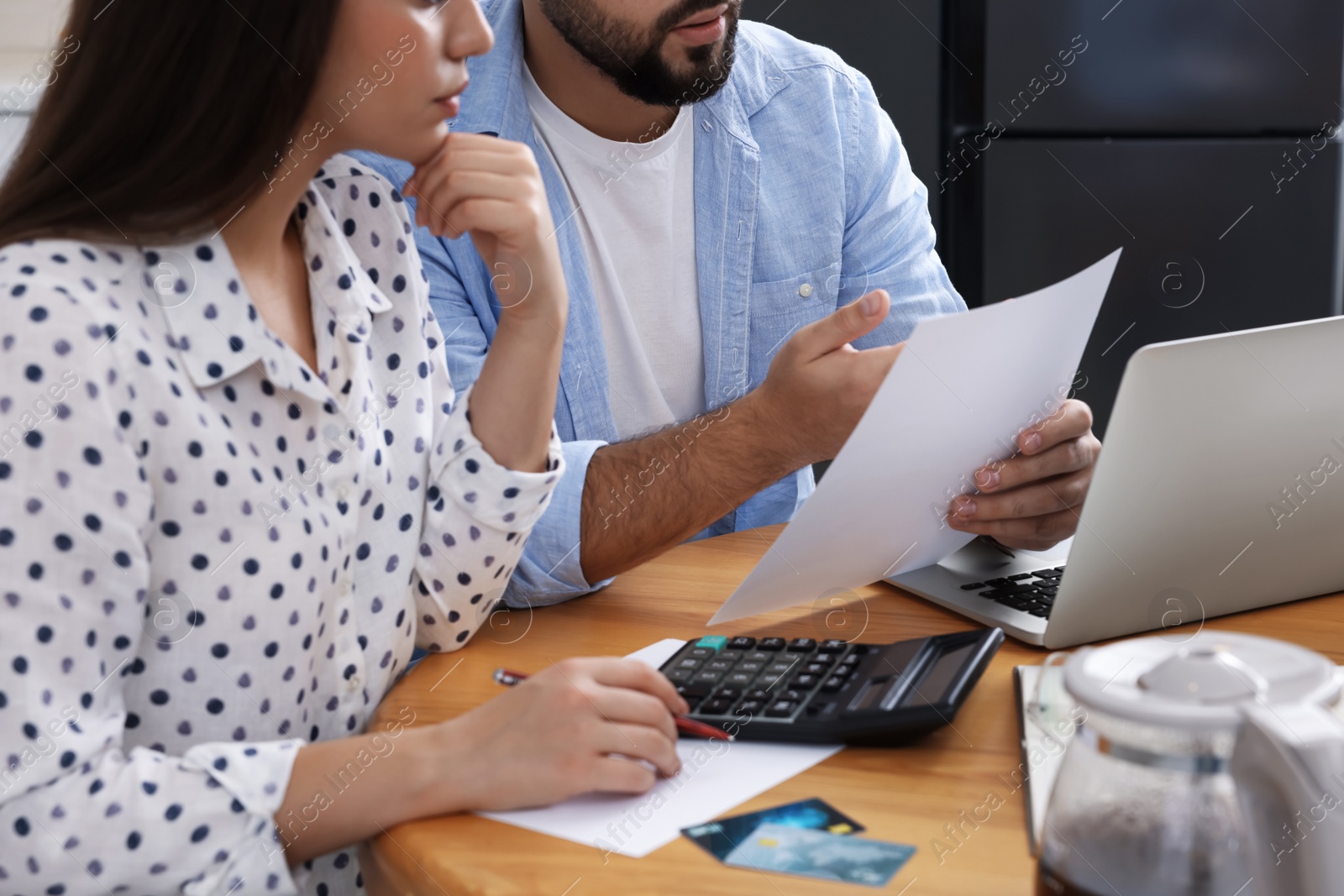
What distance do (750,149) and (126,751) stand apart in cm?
106

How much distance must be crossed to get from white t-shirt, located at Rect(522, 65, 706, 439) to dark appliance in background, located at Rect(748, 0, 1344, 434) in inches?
40.9

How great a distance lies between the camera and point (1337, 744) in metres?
0.39

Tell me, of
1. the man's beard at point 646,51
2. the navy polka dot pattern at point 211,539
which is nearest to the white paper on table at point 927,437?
the navy polka dot pattern at point 211,539

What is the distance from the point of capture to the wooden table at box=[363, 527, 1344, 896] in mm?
605

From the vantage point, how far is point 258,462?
835mm

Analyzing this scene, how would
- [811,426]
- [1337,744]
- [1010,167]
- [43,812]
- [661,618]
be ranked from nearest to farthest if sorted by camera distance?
[1337,744] → [43,812] → [661,618] → [811,426] → [1010,167]

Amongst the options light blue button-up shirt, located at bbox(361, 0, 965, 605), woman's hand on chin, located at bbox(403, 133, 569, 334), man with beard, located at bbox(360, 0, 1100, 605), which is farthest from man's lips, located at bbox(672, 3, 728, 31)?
woman's hand on chin, located at bbox(403, 133, 569, 334)

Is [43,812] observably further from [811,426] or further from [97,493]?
[811,426]

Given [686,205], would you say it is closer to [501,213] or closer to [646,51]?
[646,51]

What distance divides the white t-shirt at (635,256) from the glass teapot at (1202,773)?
108 cm

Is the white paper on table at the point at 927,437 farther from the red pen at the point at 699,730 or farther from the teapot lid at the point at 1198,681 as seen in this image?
the teapot lid at the point at 1198,681

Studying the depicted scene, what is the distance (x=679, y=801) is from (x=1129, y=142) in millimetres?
2243

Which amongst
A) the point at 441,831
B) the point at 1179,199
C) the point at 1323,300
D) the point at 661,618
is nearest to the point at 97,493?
the point at 441,831

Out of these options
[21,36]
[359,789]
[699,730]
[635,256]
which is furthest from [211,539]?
[21,36]
